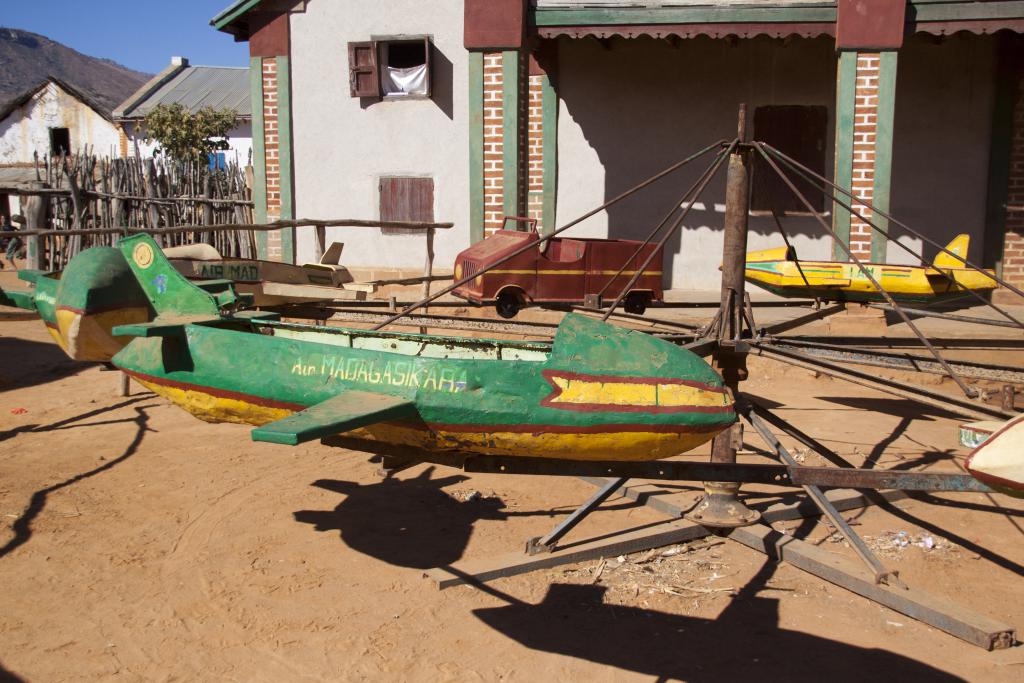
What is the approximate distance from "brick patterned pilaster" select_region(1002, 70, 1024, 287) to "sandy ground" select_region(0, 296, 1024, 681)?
7.46 m

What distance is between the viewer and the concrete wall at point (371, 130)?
14.0m

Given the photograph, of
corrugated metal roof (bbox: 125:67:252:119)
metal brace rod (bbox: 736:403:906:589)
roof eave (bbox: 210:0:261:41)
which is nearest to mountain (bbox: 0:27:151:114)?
corrugated metal roof (bbox: 125:67:252:119)

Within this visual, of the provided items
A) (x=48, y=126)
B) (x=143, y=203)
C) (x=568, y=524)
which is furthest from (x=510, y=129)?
(x=48, y=126)

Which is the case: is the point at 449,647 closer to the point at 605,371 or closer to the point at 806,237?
the point at 605,371

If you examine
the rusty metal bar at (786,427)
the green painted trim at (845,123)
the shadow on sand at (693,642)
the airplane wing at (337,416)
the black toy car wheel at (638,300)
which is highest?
the green painted trim at (845,123)

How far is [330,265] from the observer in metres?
10.5

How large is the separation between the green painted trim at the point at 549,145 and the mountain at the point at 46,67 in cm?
10285

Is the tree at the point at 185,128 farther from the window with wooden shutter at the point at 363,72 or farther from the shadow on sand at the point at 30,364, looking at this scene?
the shadow on sand at the point at 30,364

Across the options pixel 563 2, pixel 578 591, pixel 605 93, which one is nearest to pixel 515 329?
pixel 578 591

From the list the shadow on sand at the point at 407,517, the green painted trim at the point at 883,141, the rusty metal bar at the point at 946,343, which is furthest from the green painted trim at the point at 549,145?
the shadow on sand at the point at 407,517

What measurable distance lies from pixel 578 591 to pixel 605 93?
10847mm

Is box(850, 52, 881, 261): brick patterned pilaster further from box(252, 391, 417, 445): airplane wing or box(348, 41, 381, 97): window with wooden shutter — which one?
box(252, 391, 417, 445): airplane wing

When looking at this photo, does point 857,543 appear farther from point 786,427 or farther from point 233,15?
point 233,15

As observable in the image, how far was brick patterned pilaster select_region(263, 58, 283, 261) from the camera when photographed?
14.4 m
